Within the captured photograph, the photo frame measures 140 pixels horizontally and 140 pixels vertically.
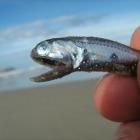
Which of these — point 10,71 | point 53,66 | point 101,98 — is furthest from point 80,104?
point 53,66

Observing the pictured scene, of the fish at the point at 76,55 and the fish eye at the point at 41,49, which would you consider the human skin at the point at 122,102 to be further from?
the fish eye at the point at 41,49

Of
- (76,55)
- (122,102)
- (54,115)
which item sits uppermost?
(76,55)

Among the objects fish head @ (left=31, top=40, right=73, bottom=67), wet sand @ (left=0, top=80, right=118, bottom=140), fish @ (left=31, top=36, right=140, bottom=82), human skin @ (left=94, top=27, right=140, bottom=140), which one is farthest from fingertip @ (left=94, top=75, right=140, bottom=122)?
wet sand @ (left=0, top=80, right=118, bottom=140)

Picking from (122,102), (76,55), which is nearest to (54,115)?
(122,102)

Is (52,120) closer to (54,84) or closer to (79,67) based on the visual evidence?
(54,84)

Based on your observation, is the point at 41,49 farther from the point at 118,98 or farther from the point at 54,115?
the point at 54,115
